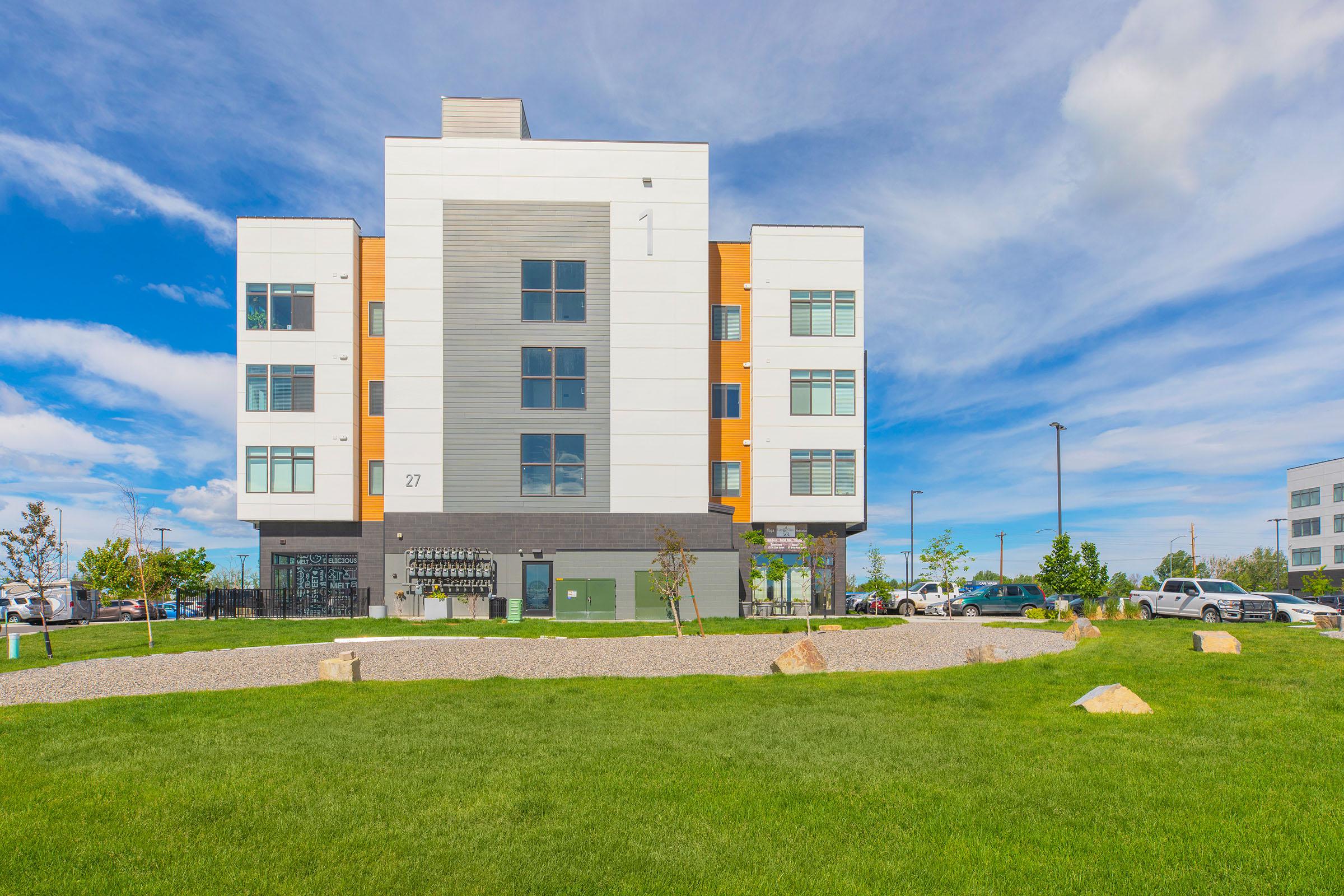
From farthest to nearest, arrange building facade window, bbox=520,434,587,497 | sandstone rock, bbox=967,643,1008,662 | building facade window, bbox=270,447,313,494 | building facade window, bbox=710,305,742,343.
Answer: building facade window, bbox=710,305,742,343 < building facade window, bbox=270,447,313,494 < building facade window, bbox=520,434,587,497 < sandstone rock, bbox=967,643,1008,662

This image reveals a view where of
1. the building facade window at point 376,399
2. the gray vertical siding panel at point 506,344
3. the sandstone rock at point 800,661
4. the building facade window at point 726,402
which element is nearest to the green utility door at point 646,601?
the gray vertical siding panel at point 506,344

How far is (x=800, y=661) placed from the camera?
52.7 feet

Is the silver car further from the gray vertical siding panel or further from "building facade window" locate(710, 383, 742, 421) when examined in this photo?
"building facade window" locate(710, 383, 742, 421)

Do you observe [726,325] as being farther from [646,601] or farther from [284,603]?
[284,603]

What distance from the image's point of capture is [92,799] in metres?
7.29

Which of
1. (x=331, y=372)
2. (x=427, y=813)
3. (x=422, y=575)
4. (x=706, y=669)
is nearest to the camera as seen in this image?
(x=427, y=813)

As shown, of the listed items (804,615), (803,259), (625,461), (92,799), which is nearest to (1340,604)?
(804,615)

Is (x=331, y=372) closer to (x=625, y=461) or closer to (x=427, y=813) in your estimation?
(x=625, y=461)

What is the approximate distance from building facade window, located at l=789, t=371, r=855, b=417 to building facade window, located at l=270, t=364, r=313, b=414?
22562mm

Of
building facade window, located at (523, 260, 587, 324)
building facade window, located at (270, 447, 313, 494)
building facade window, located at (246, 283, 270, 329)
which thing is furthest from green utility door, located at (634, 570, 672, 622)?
building facade window, located at (246, 283, 270, 329)

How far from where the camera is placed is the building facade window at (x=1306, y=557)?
80.5 metres

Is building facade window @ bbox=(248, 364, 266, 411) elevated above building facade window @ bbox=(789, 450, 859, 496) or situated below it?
above

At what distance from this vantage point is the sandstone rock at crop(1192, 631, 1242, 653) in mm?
17422

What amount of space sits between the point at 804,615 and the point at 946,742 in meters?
29.9
